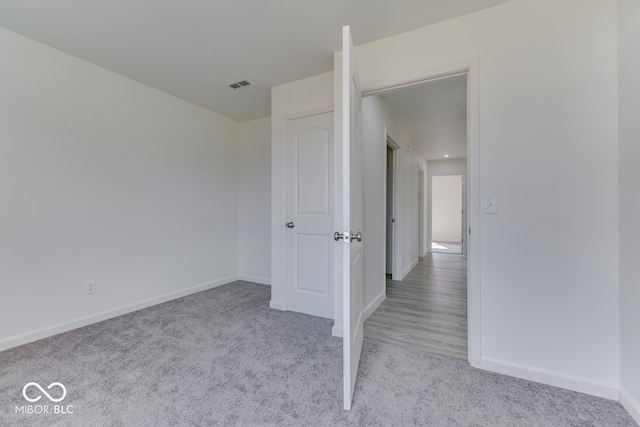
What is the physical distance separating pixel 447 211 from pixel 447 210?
0.11 feet

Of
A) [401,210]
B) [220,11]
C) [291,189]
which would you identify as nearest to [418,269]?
[401,210]

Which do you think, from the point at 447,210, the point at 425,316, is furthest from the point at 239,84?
the point at 447,210

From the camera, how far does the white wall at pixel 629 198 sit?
135 centimetres

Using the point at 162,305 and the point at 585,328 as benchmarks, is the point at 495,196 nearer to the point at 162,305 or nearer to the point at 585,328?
the point at 585,328

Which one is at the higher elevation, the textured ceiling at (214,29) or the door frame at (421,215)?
the textured ceiling at (214,29)

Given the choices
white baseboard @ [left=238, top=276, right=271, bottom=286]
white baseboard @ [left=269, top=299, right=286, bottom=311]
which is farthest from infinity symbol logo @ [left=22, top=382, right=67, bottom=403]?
white baseboard @ [left=238, top=276, right=271, bottom=286]

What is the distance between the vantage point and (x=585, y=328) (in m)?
1.56

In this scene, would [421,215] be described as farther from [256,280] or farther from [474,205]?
[474,205]

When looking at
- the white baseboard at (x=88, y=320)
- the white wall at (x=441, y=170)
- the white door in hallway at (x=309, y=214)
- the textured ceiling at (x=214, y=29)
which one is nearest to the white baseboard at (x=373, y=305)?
the white door in hallway at (x=309, y=214)

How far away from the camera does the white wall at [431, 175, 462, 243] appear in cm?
891

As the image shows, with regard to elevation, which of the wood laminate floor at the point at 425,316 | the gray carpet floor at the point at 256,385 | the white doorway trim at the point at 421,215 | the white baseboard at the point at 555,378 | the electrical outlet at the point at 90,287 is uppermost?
the white doorway trim at the point at 421,215

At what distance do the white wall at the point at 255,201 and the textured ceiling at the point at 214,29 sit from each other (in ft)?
4.29

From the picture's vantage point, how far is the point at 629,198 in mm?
1400

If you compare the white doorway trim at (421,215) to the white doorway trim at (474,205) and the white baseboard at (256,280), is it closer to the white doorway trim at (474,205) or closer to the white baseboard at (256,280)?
the white baseboard at (256,280)
